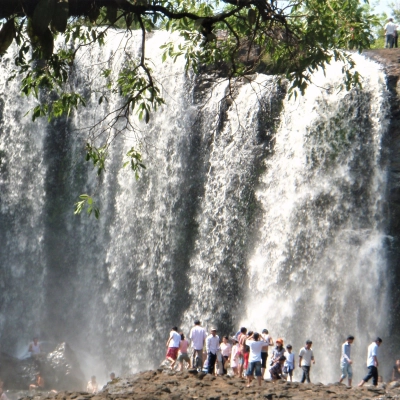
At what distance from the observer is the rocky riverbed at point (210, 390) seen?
46.8 feet

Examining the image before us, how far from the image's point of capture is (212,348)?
52.1ft

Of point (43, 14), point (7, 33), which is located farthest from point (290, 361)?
point (43, 14)

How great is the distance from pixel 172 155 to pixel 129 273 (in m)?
3.45

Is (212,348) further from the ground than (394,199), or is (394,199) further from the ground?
(394,199)

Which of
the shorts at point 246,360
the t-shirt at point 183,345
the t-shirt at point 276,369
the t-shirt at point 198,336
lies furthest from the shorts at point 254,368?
the t-shirt at point 183,345

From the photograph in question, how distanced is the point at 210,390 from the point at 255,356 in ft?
3.17

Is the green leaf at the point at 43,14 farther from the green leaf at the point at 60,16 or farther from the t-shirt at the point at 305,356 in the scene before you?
the t-shirt at the point at 305,356

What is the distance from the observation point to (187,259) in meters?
22.7

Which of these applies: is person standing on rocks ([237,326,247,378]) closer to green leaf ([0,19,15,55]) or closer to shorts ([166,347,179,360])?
shorts ([166,347,179,360])

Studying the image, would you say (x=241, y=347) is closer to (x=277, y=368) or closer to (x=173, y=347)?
(x=277, y=368)

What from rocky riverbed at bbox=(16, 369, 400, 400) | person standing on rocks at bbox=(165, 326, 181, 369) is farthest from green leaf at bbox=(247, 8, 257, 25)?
person standing on rocks at bbox=(165, 326, 181, 369)

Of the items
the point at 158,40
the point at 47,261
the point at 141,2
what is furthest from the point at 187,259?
the point at 141,2

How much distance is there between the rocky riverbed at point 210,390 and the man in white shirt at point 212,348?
500 millimetres

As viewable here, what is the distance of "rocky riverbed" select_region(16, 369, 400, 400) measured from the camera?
46.8 ft
